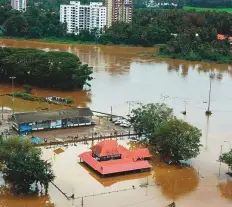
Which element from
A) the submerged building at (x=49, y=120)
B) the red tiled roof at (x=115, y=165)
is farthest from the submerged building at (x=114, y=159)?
the submerged building at (x=49, y=120)

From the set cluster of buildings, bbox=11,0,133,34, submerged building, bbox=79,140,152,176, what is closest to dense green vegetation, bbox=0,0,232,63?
cluster of buildings, bbox=11,0,133,34

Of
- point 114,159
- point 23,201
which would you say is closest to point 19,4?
point 114,159

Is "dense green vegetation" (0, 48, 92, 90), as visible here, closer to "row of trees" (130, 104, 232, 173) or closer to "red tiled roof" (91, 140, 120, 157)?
"row of trees" (130, 104, 232, 173)

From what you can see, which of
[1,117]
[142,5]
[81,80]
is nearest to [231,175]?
[1,117]

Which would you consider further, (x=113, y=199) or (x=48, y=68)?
(x=48, y=68)

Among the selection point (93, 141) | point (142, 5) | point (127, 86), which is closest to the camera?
point (93, 141)

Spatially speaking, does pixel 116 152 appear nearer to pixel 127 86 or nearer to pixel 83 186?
pixel 83 186

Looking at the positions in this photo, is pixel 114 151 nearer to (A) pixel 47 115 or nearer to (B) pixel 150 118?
(B) pixel 150 118
